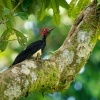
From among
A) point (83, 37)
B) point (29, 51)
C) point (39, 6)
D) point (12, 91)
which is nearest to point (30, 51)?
point (29, 51)

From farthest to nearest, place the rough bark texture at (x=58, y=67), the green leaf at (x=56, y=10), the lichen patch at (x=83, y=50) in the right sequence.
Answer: the green leaf at (x=56, y=10), the lichen patch at (x=83, y=50), the rough bark texture at (x=58, y=67)

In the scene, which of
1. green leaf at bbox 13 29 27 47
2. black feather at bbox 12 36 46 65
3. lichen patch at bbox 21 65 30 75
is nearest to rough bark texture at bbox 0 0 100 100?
lichen patch at bbox 21 65 30 75

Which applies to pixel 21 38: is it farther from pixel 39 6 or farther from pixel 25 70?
pixel 25 70

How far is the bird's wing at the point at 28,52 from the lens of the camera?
20.0ft

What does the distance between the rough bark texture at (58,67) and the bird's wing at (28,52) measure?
1.76 ft

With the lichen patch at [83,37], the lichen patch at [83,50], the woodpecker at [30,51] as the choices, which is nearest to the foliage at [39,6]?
the woodpecker at [30,51]

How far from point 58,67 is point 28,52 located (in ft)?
3.01

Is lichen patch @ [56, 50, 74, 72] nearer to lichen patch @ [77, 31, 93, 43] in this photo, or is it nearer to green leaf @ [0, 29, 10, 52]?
lichen patch @ [77, 31, 93, 43]

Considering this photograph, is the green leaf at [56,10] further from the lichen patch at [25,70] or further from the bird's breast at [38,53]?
the lichen patch at [25,70]

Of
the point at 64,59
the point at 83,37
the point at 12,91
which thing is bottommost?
the point at 12,91

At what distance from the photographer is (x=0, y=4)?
19.3 ft

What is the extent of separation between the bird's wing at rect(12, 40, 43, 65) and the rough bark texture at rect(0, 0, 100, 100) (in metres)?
0.54

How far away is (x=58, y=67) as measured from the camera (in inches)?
219

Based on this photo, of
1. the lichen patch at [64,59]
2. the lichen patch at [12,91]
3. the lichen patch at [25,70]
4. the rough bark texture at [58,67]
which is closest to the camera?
the lichen patch at [12,91]
